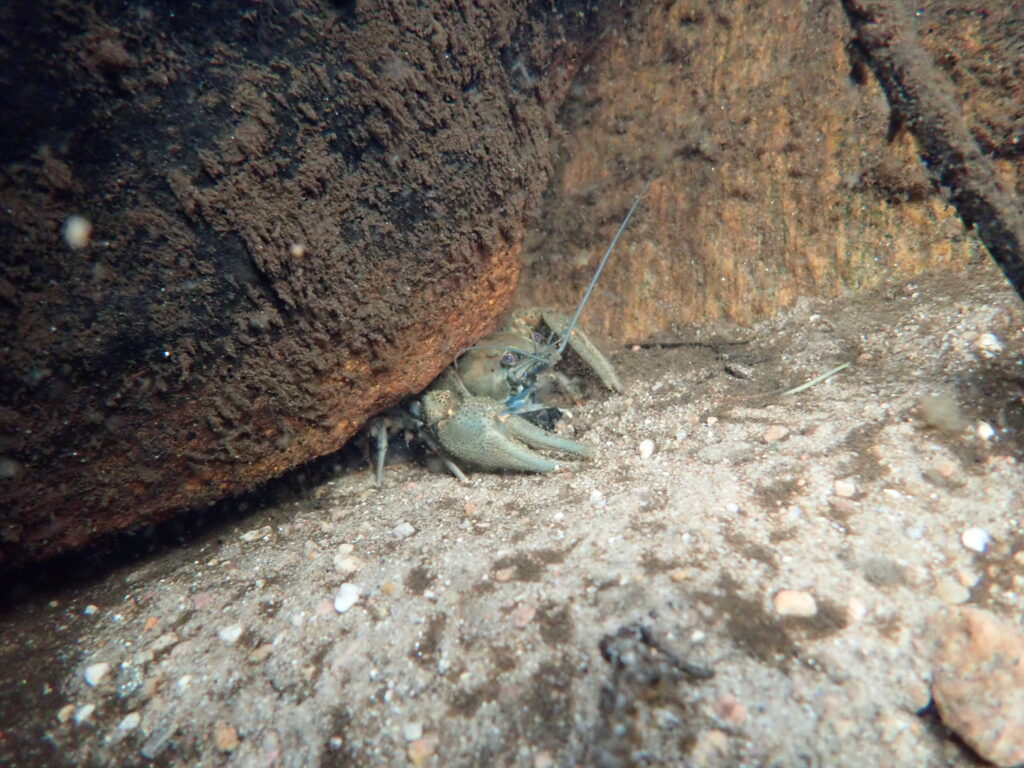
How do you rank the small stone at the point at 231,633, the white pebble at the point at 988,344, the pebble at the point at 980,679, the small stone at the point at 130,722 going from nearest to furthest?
1. the pebble at the point at 980,679
2. the small stone at the point at 130,722
3. the small stone at the point at 231,633
4. the white pebble at the point at 988,344

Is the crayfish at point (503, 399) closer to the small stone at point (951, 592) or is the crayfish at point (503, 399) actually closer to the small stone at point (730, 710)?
the small stone at point (730, 710)

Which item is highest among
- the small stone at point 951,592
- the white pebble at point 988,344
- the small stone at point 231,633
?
the white pebble at point 988,344

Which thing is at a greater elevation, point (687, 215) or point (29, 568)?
point (687, 215)

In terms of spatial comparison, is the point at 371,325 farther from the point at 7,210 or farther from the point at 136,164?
the point at 7,210

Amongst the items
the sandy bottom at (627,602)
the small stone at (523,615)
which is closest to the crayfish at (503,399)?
the sandy bottom at (627,602)

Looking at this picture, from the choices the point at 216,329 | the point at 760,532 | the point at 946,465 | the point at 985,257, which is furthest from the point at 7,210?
the point at 985,257

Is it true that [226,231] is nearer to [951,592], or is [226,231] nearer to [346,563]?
[346,563]

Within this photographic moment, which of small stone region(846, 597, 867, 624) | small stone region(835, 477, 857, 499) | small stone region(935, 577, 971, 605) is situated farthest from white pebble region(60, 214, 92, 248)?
small stone region(935, 577, 971, 605)
